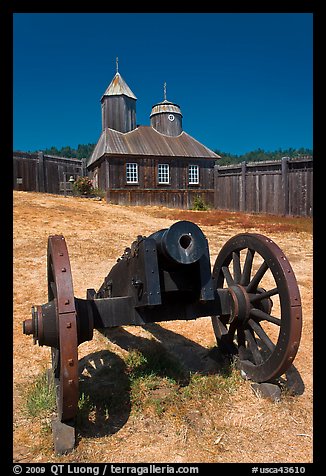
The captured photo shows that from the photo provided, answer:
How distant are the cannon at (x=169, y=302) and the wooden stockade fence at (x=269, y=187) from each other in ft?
43.1

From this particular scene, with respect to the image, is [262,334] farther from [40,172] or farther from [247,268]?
[40,172]

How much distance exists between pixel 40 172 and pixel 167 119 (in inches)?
332

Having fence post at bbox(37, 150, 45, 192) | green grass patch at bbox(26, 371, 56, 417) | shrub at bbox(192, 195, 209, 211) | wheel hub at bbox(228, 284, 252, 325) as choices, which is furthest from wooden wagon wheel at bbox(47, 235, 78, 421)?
fence post at bbox(37, 150, 45, 192)

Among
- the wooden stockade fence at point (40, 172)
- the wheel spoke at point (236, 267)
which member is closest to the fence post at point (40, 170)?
the wooden stockade fence at point (40, 172)

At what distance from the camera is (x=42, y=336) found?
2.66 meters

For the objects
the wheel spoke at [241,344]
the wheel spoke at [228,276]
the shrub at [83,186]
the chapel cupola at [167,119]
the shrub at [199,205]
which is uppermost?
the chapel cupola at [167,119]

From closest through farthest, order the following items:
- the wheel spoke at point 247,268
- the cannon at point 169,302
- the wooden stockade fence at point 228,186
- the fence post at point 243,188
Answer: the cannon at point 169,302, the wheel spoke at point 247,268, the wooden stockade fence at point 228,186, the fence post at point 243,188

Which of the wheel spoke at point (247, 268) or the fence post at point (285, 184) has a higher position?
the fence post at point (285, 184)

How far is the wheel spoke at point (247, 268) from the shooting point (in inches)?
138

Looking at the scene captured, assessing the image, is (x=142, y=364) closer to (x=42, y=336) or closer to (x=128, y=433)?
(x=128, y=433)

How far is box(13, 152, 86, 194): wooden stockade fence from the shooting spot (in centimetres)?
2055

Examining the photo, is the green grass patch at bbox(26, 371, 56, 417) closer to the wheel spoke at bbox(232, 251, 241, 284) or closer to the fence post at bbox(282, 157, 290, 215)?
the wheel spoke at bbox(232, 251, 241, 284)

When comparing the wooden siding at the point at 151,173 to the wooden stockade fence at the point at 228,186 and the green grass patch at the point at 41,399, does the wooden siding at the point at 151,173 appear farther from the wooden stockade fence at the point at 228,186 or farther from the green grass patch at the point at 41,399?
the green grass patch at the point at 41,399

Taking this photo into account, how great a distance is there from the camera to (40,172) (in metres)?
21.2
